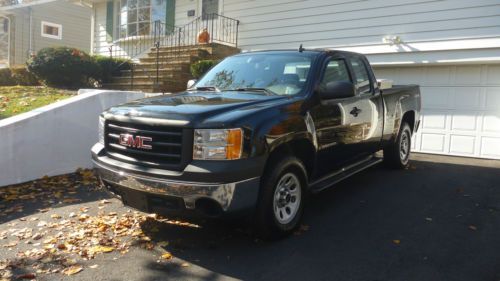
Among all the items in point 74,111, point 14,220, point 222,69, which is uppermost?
point 222,69

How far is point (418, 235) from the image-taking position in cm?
448

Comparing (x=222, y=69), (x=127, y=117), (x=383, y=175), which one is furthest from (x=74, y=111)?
(x=383, y=175)

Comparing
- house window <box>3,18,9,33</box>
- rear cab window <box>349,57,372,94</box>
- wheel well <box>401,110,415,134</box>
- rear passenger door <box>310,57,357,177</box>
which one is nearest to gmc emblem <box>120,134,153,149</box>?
rear passenger door <box>310,57,357,177</box>

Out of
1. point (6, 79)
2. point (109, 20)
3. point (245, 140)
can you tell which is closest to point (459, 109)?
point (245, 140)

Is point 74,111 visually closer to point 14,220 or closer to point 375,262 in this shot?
point 14,220

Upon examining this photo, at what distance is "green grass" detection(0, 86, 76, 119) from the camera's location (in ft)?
29.3

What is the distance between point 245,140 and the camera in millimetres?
3684

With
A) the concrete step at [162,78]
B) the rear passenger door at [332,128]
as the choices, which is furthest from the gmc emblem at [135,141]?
the concrete step at [162,78]

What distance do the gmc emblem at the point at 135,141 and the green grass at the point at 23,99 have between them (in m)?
5.59

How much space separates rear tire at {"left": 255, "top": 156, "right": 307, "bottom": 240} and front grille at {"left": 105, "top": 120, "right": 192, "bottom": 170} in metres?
0.77

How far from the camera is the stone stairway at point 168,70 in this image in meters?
12.1

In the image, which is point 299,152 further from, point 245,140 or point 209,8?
point 209,8

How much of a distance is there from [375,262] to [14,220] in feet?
13.0

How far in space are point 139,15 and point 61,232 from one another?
13170 millimetres
